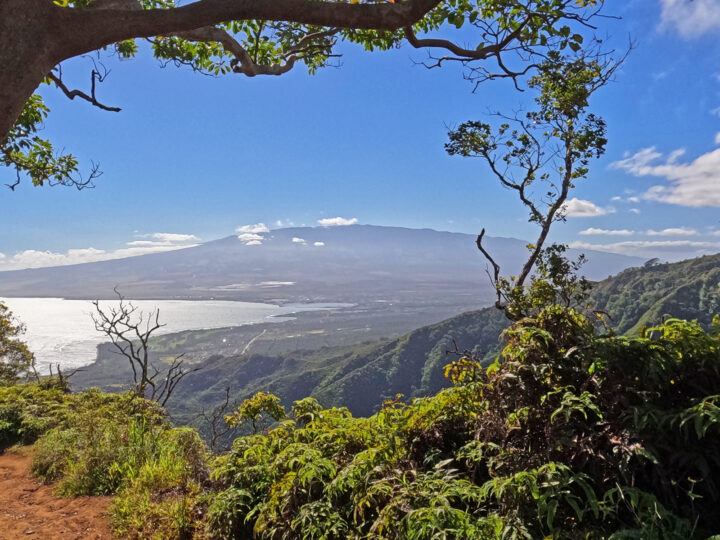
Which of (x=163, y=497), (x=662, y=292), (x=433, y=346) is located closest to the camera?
(x=163, y=497)

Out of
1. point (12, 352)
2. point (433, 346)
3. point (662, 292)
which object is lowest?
point (433, 346)

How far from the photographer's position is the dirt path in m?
4.32

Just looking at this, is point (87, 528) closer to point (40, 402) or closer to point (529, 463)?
point (529, 463)

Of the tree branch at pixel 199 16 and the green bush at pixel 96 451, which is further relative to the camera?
the green bush at pixel 96 451

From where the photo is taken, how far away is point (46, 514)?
4.83 meters

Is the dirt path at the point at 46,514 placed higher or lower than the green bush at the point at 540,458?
lower

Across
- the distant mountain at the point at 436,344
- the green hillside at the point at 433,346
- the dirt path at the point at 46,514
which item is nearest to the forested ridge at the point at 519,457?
the dirt path at the point at 46,514

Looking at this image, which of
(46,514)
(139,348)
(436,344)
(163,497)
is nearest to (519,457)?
(163,497)

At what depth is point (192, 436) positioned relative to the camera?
6.71m

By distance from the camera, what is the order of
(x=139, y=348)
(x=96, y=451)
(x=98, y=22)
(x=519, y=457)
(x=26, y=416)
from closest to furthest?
(x=519, y=457), (x=98, y=22), (x=96, y=451), (x=26, y=416), (x=139, y=348)

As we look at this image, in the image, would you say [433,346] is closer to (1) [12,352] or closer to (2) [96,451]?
(1) [12,352]

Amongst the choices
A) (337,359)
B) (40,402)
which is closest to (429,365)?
(337,359)

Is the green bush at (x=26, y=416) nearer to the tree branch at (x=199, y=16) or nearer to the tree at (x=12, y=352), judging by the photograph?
the tree branch at (x=199, y=16)

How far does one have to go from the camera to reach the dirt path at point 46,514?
4.32m
